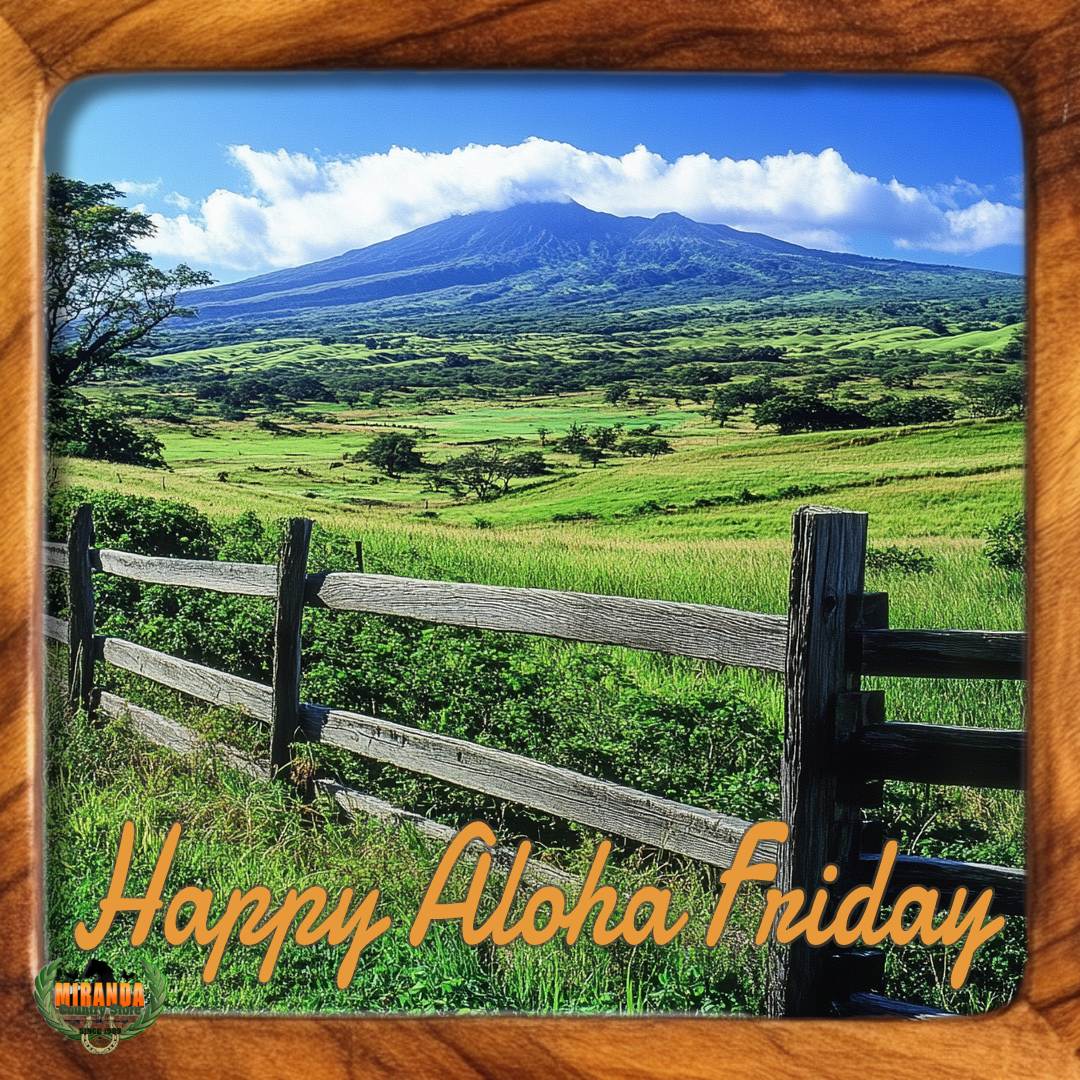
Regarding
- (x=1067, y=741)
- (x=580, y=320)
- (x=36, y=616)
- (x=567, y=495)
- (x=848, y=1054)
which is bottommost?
(x=848, y=1054)

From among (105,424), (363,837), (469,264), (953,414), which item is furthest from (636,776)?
(105,424)

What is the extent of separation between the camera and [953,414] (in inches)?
46.9

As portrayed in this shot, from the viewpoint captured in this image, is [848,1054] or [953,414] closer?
[848,1054]

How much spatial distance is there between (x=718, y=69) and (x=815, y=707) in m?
0.85

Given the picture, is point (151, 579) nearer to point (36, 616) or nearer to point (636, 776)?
point (36, 616)

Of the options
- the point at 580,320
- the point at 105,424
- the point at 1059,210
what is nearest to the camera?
the point at 1059,210

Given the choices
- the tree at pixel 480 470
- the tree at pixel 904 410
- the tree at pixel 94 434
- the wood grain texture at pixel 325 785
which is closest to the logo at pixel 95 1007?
the wood grain texture at pixel 325 785

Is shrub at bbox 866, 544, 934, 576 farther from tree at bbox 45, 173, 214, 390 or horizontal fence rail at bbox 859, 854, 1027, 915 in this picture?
tree at bbox 45, 173, 214, 390

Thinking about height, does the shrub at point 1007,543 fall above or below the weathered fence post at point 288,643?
above

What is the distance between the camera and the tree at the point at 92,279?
1.14 m

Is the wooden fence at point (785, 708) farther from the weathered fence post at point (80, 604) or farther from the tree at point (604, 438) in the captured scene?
the tree at point (604, 438)

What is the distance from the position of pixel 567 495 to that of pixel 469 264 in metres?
0.37

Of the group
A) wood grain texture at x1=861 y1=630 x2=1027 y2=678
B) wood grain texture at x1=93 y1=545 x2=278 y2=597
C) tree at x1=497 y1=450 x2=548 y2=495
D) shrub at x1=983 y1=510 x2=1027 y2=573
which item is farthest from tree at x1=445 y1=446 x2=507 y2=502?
shrub at x1=983 y1=510 x2=1027 y2=573

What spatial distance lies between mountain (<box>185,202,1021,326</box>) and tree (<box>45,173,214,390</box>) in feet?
0.27
